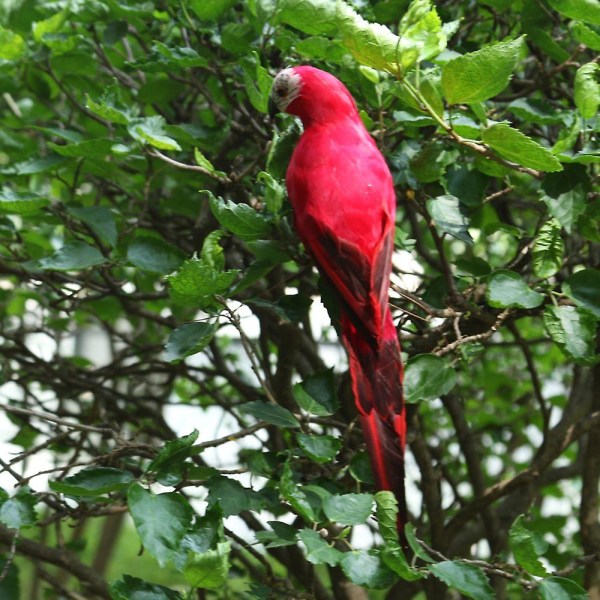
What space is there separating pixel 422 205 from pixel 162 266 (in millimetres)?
388

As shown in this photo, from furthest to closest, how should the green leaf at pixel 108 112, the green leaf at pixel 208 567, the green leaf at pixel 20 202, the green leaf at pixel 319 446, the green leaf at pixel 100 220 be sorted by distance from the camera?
the green leaf at pixel 100 220
the green leaf at pixel 20 202
the green leaf at pixel 108 112
the green leaf at pixel 319 446
the green leaf at pixel 208 567

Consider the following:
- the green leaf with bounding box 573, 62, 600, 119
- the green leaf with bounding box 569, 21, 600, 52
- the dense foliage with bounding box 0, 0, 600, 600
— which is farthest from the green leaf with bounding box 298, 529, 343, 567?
the green leaf with bounding box 569, 21, 600, 52

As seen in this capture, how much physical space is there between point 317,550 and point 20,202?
0.69 meters

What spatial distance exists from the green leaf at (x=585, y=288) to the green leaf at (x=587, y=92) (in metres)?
0.21

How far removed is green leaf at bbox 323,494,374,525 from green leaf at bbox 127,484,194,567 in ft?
0.54

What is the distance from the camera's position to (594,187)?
4.55 ft

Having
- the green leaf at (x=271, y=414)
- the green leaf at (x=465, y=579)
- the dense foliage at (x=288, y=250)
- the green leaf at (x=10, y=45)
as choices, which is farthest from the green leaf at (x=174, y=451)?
the green leaf at (x=10, y=45)

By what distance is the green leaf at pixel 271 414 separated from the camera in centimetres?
126

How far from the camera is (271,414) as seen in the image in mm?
1275

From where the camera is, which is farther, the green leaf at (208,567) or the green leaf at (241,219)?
the green leaf at (241,219)

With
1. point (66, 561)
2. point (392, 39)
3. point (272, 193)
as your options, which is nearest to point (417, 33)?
point (392, 39)

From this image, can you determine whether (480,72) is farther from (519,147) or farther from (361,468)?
(361,468)

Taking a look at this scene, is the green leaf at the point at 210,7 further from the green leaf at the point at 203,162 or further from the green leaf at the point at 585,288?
the green leaf at the point at 585,288

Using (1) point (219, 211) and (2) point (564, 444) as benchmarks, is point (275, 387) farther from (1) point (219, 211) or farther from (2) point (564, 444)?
(1) point (219, 211)
